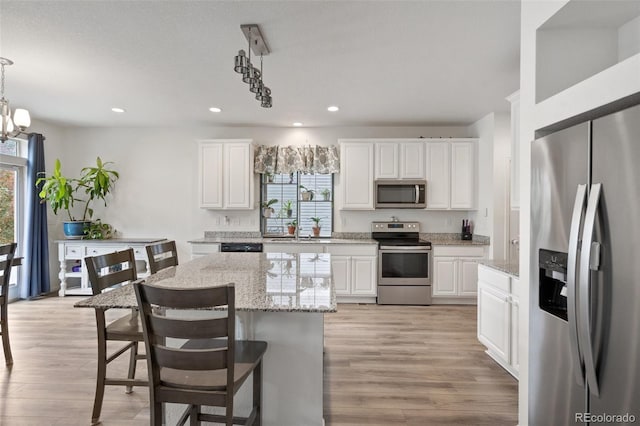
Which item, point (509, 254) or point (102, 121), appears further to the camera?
point (102, 121)


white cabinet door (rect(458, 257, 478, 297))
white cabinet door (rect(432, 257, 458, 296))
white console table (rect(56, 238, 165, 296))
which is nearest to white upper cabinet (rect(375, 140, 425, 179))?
white cabinet door (rect(432, 257, 458, 296))

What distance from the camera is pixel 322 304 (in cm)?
153

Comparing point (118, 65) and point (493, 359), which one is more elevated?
point (118, 65)

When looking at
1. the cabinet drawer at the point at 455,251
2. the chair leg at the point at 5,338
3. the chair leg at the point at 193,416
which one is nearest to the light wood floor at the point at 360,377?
the chair leg at the point at 5,338

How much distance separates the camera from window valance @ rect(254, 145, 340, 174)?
16.9ft

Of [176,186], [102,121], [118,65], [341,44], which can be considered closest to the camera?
[341,44]

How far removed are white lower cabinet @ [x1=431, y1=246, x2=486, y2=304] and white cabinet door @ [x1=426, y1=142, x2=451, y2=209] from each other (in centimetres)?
69

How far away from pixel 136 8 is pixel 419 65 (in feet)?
7.31

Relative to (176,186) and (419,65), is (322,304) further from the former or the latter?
(176,186)

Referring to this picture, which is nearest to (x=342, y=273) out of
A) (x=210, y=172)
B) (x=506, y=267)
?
(x=506, y=267)

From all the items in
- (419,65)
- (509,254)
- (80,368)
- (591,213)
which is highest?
(419,65)

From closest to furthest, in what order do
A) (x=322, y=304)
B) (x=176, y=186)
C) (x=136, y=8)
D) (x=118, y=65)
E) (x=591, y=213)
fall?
(x=591, y=213)
(x=322, y=304)
(x=136, y=8)
(x=118, y=65)
(x=176, y=186)

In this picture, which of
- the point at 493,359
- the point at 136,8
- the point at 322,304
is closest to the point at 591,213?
the point at 322,304

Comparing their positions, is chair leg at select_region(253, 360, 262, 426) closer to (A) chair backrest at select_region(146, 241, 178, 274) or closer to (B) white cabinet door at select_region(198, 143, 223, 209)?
(A) chair backrest at select_region(146, 241, 178, 274)
